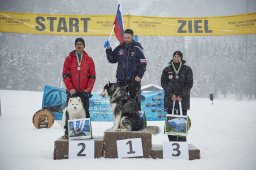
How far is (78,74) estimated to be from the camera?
20.0 feet

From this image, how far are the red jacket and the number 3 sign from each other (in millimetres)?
1847

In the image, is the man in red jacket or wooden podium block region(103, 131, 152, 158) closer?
wooden podium block region(103, 131, 152, 158)

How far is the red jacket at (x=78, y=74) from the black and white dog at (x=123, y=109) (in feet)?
1.92

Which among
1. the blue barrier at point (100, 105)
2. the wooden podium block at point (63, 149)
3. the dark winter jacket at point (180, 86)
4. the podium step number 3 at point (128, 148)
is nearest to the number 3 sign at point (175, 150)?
the podium step number 3 at point (128, 148)

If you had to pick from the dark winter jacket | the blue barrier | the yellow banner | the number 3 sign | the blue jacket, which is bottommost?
the number 3 sign

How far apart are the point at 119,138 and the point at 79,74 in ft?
4.90

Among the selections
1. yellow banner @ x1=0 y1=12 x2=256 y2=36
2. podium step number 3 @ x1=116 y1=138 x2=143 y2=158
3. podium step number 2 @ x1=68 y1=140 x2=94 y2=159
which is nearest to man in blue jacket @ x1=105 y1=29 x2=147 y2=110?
podium step number 3 @ x1=116 y1=138 x2=143 y2=158

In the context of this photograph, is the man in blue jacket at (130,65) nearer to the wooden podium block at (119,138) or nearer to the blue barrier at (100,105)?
the wooden podium block at (119,138)

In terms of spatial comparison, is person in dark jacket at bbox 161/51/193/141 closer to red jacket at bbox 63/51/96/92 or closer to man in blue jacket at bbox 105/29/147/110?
man in blue jacket at bbox 105/29/147/110

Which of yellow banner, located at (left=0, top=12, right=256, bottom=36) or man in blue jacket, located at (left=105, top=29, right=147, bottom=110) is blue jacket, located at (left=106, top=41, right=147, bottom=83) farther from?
yellow banner, located at (left=0, top=12, right=256, bottom=36)

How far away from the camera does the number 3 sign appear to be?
5.64 meters

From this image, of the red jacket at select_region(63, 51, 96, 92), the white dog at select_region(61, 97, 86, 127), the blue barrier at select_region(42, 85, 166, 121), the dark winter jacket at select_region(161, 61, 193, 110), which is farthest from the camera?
the blue barrier at select_region(42, 85, 166, 121)

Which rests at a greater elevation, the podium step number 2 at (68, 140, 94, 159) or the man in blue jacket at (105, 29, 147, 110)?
the man in blue jacket at (105, 29, 147, 110)

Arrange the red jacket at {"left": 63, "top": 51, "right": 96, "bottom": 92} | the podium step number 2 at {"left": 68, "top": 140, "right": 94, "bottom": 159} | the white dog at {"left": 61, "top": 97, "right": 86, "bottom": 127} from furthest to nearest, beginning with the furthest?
the red jacket at {"left": 63, "top": 51, "right": 96, "bottom": 92} < the white dog at {"left": 61, "top": 97, "right": 86, "bottom": 127} < the podium step number 2 at {"left": 68, "top": 140, "right": 94, "bottom": 159}
